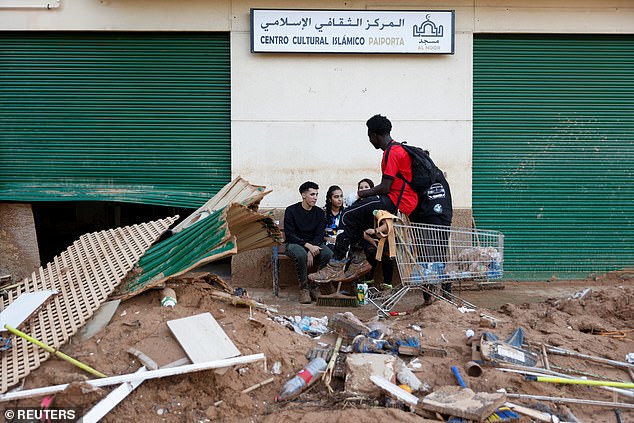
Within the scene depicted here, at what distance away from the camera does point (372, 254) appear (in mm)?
7457

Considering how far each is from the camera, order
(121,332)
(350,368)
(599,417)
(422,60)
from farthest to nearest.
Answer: (422,60) < (121,332) < (350,368) < (599,417)

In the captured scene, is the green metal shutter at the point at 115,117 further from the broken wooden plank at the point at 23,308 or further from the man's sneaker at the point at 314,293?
the broken wooden plank at the point at 23,308

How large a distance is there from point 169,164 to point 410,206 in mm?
4013

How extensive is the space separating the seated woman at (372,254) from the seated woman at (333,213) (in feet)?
1.10

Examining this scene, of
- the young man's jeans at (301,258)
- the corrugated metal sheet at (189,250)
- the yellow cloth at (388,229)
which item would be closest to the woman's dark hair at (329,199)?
the young man's jeans at (301,258)

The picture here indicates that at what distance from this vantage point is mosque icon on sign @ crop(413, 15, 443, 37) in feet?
28.5

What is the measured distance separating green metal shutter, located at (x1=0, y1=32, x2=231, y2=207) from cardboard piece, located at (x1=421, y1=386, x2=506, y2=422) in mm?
5571

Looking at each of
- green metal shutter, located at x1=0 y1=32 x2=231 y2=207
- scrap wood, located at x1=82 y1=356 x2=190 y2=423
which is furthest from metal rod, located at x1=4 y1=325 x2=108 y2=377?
green metal shutter, located at x1=0 y1=32 x2=231 y2=207

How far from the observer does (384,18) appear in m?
8.63

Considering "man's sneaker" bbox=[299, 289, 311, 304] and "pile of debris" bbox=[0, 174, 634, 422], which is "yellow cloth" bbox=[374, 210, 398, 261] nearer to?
"pile of debris" bbox=[0, 174, 634, 422]

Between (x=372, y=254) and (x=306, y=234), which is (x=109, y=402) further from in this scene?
(x=306, y=234)

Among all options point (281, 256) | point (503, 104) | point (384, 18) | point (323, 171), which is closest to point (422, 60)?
point (384, 18)

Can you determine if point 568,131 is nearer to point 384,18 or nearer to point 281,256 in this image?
point 384,18

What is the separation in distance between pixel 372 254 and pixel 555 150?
142 inches
